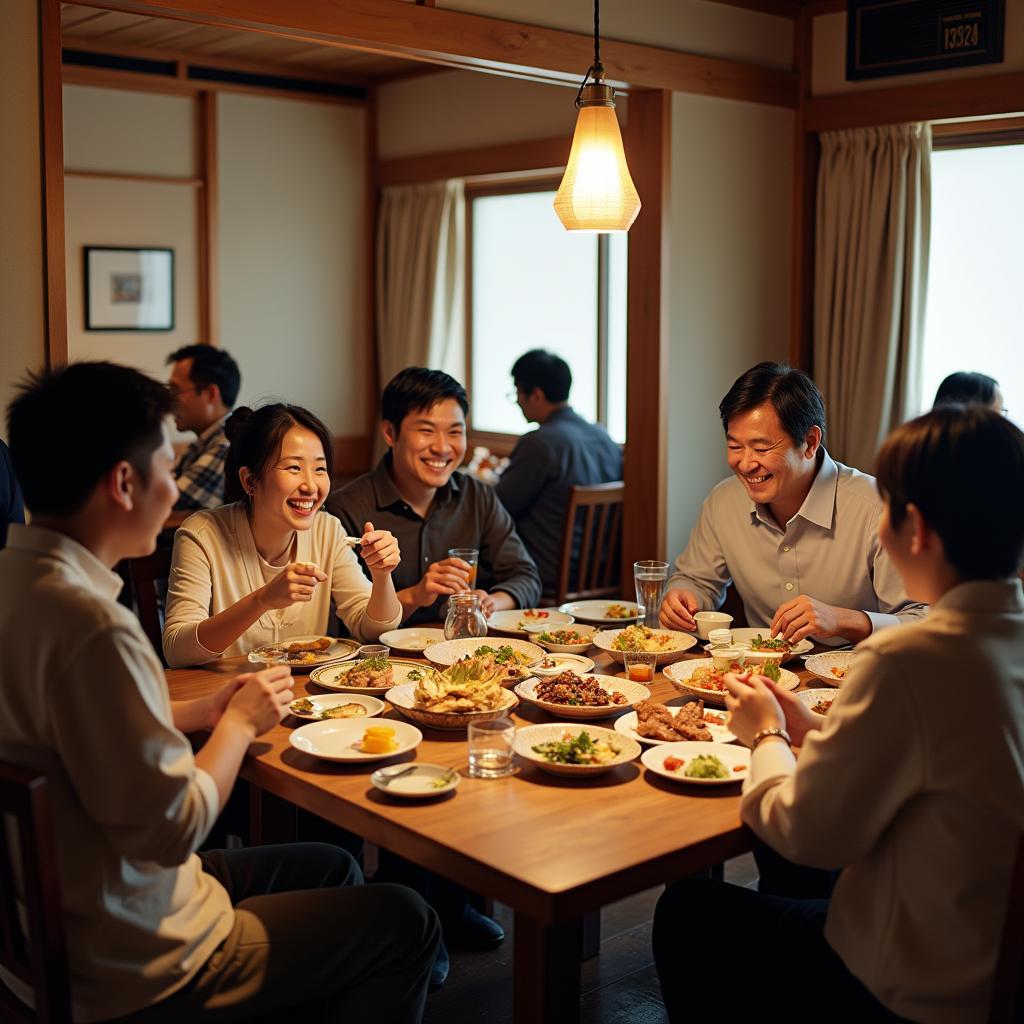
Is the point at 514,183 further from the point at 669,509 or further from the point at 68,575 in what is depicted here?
the point at 68,575

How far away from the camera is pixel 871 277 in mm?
4742

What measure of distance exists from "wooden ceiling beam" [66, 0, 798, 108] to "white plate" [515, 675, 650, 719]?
2.03 meters

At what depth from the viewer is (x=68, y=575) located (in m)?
1.64

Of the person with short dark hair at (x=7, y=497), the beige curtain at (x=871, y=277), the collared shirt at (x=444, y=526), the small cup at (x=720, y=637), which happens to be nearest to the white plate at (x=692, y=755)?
the small cup at (x=720, y=637)

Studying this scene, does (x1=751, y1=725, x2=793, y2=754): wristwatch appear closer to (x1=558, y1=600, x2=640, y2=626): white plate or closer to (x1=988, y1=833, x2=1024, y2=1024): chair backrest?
(x1=988, y1=833, x2=1024, y2=1024): chair backrest

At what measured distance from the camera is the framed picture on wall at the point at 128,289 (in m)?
6.23

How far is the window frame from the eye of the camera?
602 cm

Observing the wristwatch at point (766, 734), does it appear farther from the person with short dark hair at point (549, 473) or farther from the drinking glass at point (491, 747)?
the person with short dark hair at point (549, 473)

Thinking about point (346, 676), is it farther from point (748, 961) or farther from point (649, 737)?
point (748, 961)

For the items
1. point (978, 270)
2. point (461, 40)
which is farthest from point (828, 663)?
point (978, 270)

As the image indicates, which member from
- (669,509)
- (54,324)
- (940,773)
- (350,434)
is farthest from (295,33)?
(350,434)

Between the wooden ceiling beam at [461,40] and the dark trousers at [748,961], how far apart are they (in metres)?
2.55

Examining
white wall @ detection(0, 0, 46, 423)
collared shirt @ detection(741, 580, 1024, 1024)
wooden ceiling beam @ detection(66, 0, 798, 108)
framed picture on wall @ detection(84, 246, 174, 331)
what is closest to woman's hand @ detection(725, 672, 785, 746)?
collared shirt @ detection(741, 580, 1024, 1024)

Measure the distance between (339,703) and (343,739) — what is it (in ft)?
0.69
